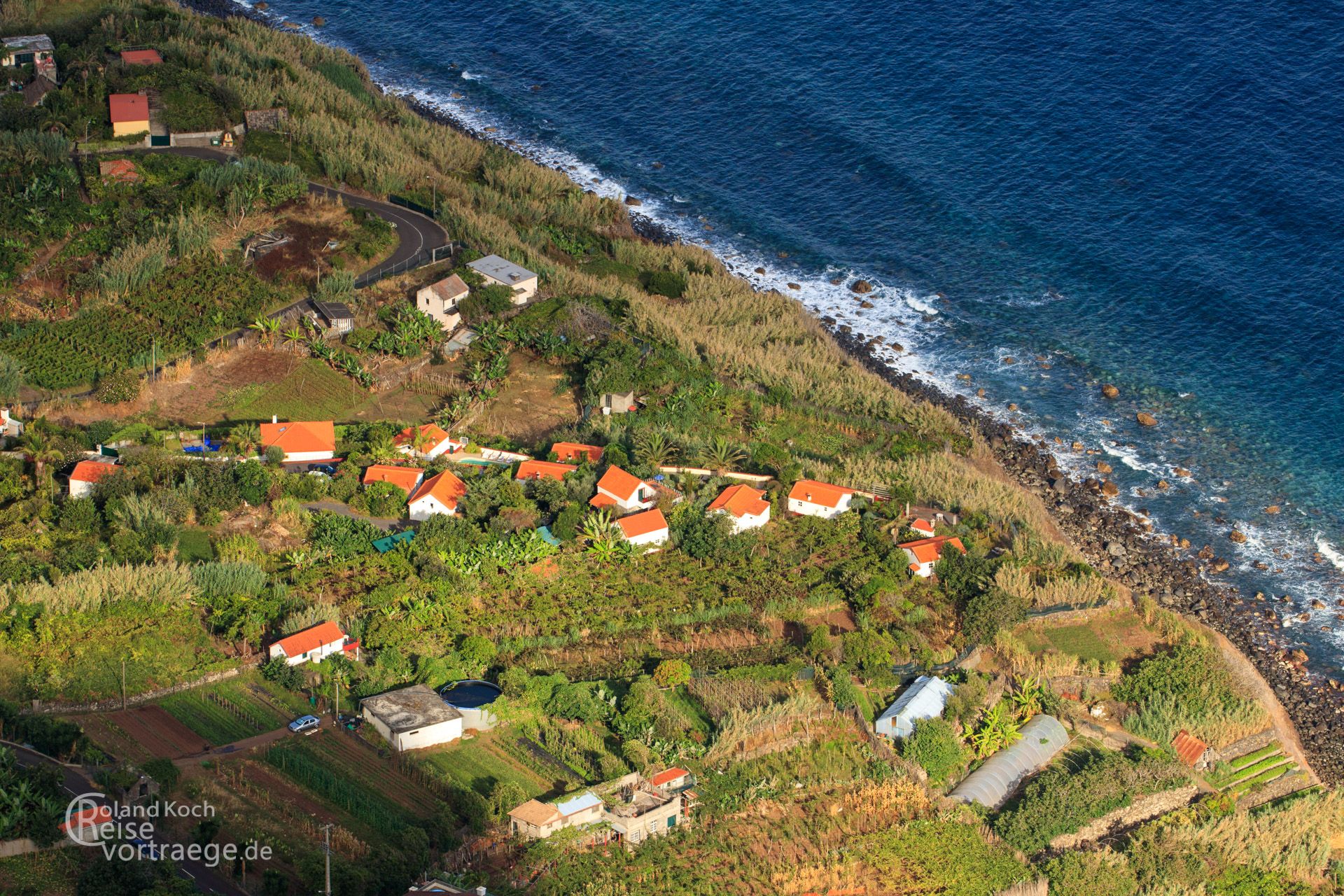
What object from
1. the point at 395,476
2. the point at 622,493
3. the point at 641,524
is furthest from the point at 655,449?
the point at 395,476

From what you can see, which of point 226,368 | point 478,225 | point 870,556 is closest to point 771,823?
point 870,556

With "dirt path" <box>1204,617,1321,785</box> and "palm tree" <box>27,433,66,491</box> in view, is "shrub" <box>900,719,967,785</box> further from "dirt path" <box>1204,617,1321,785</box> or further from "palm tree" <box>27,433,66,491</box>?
"palm tree" <box>27,433,66,491</box>

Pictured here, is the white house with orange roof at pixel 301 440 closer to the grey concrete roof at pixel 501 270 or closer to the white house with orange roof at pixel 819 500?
the grey concrete roof at pixel 501 270

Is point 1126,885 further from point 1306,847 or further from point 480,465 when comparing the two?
point 480,465

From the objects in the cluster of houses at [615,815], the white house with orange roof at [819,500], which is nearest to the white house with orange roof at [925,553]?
the white house with orange roof at [819,500]

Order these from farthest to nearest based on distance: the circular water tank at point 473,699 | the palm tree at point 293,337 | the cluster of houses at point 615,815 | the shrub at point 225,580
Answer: the palm tree at point 293,337
the shrub at point 225,580
the circular water tank at point 473,699
the cluster of houses at point 615,815

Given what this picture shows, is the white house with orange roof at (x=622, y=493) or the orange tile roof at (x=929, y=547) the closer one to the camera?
the orange tile roof at (x=929, y=547)
